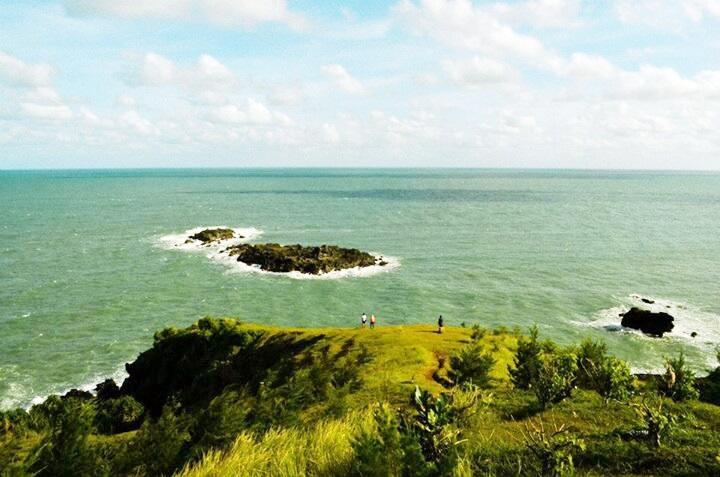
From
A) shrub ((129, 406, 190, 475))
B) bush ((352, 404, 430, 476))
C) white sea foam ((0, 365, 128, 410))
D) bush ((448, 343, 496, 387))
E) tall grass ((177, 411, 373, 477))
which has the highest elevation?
bush ((352, 404, 430, 476))

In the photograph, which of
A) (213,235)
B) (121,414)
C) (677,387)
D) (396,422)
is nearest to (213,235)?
(213,235)

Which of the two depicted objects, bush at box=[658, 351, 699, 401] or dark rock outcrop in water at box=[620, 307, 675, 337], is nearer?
bush at box=[658, 351, 699, 401]

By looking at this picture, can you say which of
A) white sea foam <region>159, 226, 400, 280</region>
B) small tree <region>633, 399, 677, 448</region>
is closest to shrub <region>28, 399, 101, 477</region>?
small tree <region>633, 399, 677, 448</region>

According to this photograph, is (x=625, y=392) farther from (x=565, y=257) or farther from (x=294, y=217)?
(x=294, y=217)

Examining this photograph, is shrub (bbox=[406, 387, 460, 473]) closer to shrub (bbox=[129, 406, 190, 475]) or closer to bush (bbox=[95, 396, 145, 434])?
shrub (bbox=[129, 406, 190, 475])

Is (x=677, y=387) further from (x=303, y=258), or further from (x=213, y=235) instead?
(x=213, y=235)

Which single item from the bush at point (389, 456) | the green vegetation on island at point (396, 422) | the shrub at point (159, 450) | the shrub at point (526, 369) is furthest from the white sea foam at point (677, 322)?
the shrub at point (159, 450)

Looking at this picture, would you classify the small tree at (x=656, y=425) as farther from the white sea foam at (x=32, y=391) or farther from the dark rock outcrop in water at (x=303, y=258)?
the dark rock outcrop in water at (x=303, y=258)
